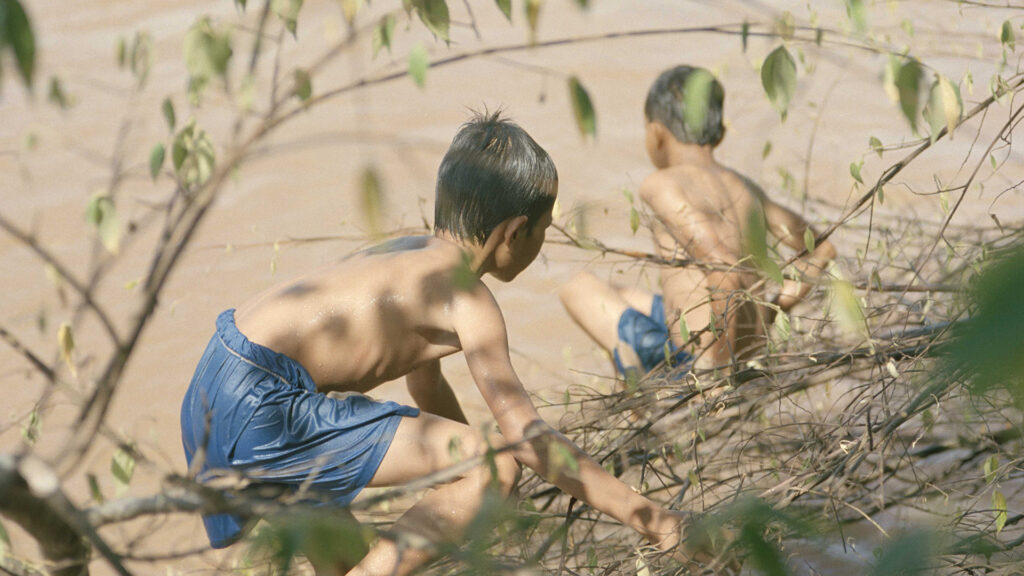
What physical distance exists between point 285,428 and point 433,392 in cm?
62

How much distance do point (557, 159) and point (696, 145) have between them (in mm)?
1781

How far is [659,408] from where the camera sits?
2480 millimetres

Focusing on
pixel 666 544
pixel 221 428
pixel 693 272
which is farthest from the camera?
pixel 693 272

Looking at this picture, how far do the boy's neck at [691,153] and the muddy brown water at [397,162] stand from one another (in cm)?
12

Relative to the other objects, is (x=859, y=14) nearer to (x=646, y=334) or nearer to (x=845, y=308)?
(x=845, y=308)

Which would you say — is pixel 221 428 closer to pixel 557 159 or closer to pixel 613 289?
pixel 613 289

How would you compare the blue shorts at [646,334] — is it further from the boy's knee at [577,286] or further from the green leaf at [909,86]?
the green leaf at [909,86]

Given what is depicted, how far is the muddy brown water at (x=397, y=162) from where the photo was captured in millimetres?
3705

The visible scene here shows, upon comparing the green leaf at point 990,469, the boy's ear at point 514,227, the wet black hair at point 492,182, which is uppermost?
the wet black hair at point 492,182

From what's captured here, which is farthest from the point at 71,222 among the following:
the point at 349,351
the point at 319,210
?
the point at 349,351

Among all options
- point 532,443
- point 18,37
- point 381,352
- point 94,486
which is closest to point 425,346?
point 381,352

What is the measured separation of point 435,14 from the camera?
1370 mm

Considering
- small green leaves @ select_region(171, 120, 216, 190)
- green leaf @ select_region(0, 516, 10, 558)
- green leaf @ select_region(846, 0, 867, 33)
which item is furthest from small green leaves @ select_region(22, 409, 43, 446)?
green leaf @ select_region(846, 0, 867, 33)

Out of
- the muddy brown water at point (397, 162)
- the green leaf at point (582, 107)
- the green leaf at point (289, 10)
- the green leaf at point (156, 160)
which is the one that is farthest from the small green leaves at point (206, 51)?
the muddy brown water at point (397, 162)
